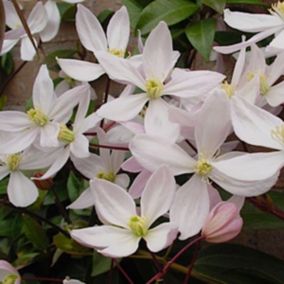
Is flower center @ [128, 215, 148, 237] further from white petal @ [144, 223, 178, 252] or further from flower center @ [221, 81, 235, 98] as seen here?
flower center @ [221, 81, 235, 98]

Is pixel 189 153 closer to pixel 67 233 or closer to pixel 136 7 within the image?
pixel 67 233

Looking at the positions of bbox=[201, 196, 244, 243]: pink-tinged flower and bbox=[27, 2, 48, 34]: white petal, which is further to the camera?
bbox=[27, 2, 48, 34]: white petal

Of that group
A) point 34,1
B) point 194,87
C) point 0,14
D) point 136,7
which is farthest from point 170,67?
point 34,1

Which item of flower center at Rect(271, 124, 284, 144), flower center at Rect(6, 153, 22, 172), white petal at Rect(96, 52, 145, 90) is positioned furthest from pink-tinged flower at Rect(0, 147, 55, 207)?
flower center at Rect(271, 124, 284, 144)

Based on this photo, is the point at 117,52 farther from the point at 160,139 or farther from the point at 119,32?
the point at 160,139

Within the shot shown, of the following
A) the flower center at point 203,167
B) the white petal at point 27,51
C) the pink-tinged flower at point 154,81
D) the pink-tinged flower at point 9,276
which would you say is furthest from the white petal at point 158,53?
the white petal at point 27,51

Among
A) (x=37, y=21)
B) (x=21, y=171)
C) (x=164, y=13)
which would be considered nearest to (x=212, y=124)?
(x=21, y=171)
